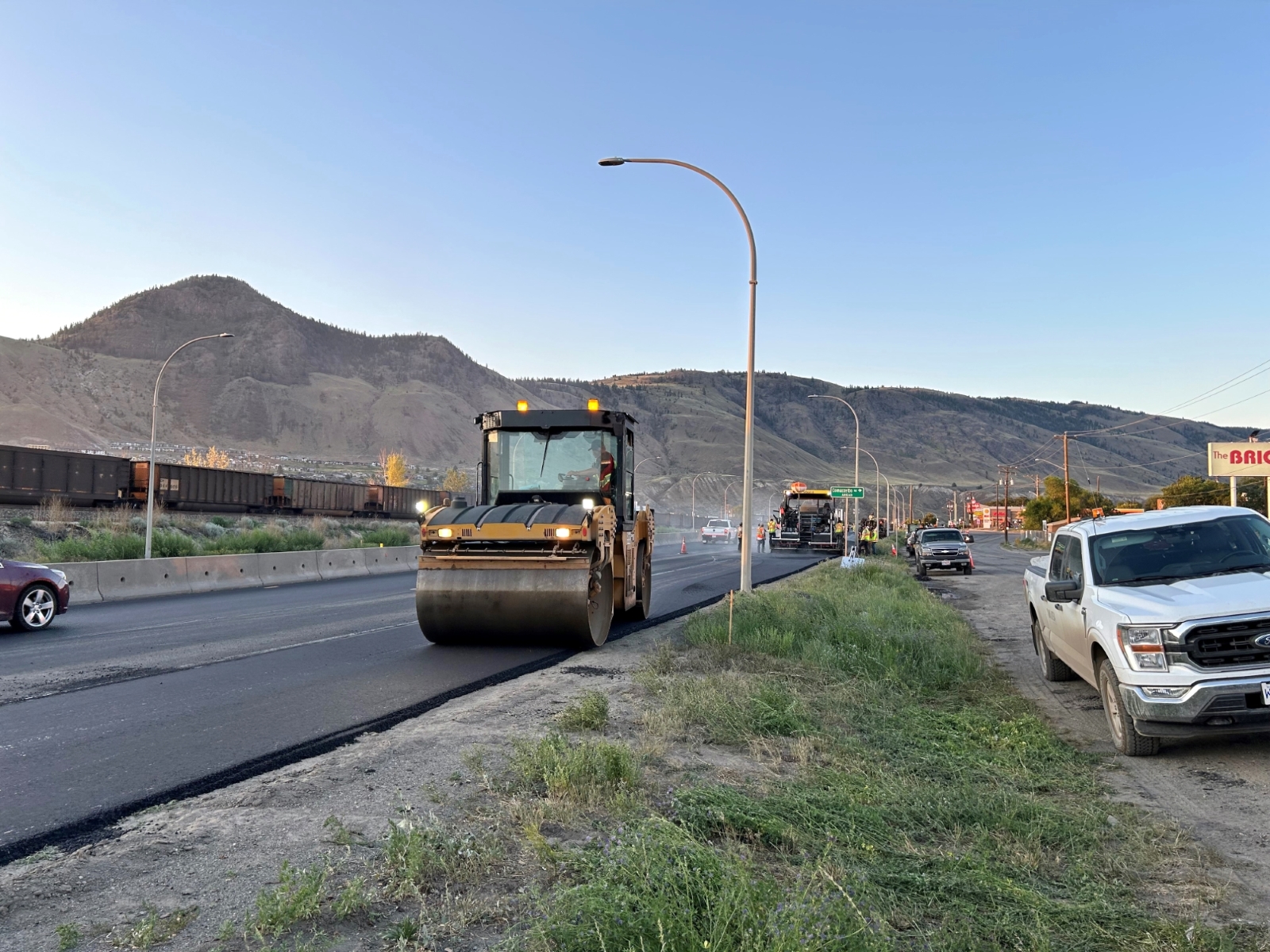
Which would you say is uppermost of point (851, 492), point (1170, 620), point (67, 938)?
point (851, 492)

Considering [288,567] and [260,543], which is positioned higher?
[260,543]

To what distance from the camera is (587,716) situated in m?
7.35

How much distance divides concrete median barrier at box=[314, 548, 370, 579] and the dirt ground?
21.6 m

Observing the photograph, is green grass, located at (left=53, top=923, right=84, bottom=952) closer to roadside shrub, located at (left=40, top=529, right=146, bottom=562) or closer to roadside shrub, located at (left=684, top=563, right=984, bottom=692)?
roadside shrub, located at (left=684, top=563, right=984, bottom=692)

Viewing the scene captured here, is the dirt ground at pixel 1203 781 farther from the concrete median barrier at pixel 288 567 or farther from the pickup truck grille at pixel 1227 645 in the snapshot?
the concrete median barrier at pixel 288 567

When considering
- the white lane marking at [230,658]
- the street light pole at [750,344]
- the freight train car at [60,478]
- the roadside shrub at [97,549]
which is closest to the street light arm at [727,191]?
the street light pole at [750,344]

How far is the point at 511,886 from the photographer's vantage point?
4.08 meters

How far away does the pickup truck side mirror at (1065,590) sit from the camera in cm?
855

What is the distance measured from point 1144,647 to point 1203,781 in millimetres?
1014

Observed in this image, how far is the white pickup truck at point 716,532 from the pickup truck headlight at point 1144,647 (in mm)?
64706

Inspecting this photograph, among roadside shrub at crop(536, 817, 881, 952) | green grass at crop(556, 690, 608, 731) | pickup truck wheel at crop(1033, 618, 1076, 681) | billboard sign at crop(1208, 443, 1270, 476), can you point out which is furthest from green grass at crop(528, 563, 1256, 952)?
billboard sign at crop(1208, 443, 1270, 476)

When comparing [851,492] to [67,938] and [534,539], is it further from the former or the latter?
[67,938]

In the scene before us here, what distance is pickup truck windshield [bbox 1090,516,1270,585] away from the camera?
8172 millimetres

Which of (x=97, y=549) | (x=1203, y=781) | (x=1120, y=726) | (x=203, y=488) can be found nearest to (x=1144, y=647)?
(x=1120, y=726)
